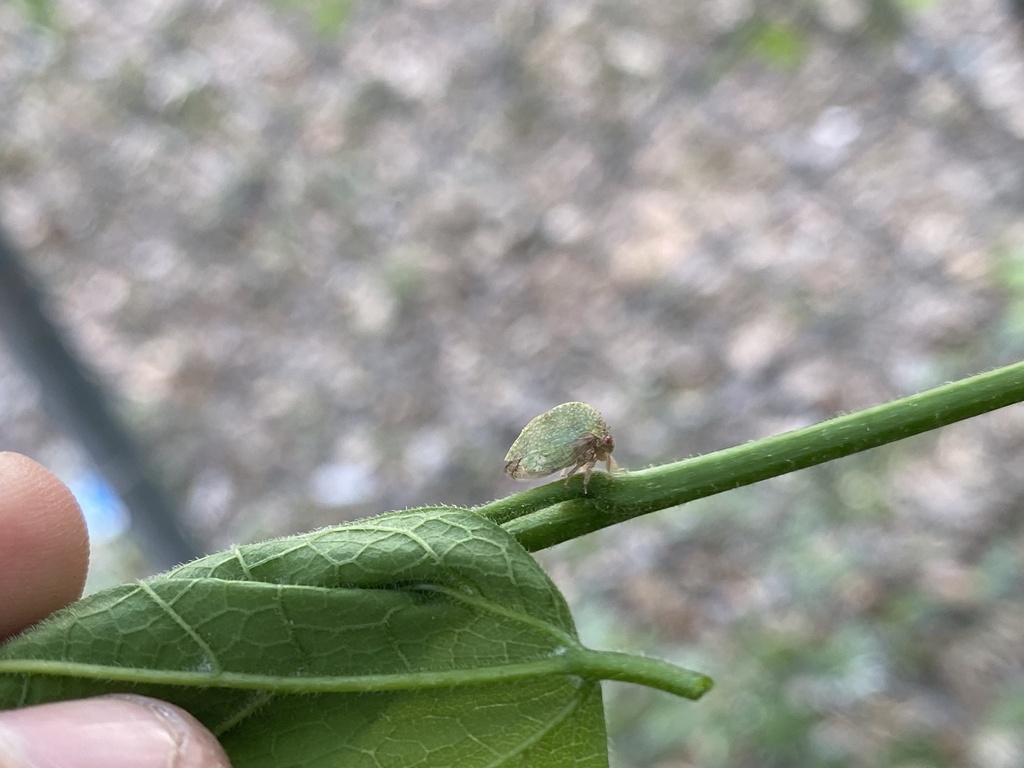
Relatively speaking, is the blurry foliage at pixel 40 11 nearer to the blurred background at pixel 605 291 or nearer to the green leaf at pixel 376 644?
the blurred background at pixel 605 291

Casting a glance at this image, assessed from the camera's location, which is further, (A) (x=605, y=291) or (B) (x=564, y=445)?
(A) (x=605, y=291)

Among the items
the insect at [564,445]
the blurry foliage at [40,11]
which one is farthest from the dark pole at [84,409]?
the insect at [564,445]

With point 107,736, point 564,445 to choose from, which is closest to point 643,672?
point 564,445

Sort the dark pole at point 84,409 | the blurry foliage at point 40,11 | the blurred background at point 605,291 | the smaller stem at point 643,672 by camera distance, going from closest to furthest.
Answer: the smaller stem at point 643,672 → the blurry foliage at point 40,11 → the dark pole at point 84,409 → the blurred background at point 605,291

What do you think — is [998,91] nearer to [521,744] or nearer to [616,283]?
[616,283]

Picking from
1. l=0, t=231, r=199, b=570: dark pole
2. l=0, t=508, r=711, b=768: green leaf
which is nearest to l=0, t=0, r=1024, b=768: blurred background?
l=0, t=231, r=199, b=570: dark pole

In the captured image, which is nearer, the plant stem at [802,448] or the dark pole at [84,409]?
the plant stem at [802,448]

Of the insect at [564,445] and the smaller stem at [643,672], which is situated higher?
the insect at [564,445]

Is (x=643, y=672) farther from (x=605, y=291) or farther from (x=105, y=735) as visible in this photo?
(x=605, y=291)
